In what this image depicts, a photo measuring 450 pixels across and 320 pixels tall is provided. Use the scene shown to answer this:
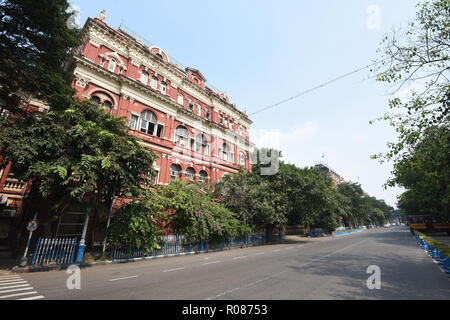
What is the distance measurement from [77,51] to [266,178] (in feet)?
75.0

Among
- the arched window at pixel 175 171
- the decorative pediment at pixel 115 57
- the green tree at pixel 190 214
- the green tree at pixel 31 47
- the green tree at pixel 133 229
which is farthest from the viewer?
the arched window at pixel 175 171

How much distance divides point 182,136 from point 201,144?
306 centimetres

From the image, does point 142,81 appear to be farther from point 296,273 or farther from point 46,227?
point 296,273

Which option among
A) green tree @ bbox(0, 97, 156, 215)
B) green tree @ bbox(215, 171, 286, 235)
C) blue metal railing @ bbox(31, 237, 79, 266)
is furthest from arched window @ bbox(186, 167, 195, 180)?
blue metal railing @ bbox(31, 237, 79, 266)

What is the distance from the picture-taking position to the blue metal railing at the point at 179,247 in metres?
12.3

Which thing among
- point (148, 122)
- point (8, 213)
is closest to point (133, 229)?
point (8, 213)

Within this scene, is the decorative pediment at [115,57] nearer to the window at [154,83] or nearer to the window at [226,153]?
the window at [154,83]

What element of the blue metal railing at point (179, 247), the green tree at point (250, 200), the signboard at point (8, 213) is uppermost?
the green tree at point (250, 200)

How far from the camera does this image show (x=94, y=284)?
694cm

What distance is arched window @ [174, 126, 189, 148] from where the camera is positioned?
2341cm

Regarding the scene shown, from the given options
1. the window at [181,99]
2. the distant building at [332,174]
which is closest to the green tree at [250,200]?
the window at [181,99]

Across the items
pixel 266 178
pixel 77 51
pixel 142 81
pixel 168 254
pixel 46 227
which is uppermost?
pixel 77 51

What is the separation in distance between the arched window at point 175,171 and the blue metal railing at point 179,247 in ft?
26.5
